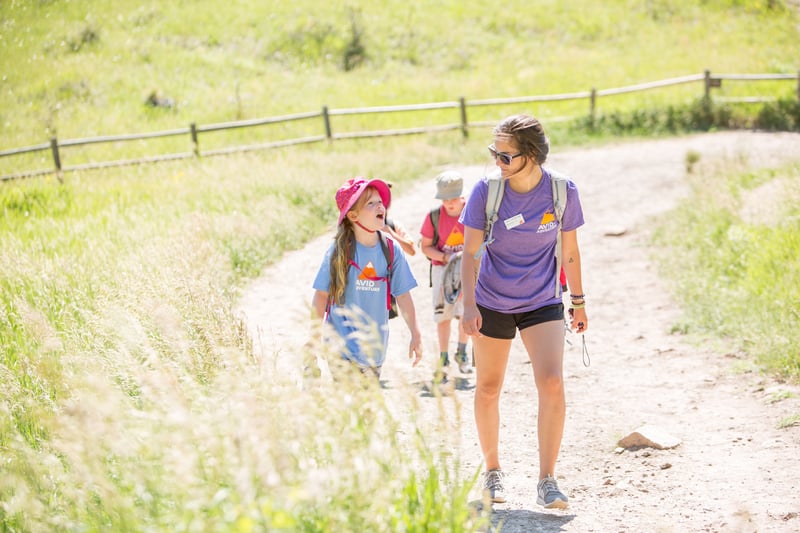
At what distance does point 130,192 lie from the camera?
13180 millimetres

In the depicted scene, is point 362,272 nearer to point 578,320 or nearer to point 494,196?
point 494,196

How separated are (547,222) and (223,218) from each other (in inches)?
295

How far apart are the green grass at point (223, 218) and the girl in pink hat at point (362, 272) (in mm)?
515

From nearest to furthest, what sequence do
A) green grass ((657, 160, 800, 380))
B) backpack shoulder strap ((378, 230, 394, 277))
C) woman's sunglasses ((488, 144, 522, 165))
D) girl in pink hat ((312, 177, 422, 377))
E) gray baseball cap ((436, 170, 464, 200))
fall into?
1. woman's sunglasses ((488, 144, 522, 165))
2. girl in pink hat ((312, 177, 422, 377))
3. backpack shoulder strap ((378, 230, 394, 277))
4. gray baseball cap ((436, 170, 464, 200))
5. green grass ((657, 160, 800, 380))

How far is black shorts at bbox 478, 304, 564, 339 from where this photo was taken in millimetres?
4020

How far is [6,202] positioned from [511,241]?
11.6 m

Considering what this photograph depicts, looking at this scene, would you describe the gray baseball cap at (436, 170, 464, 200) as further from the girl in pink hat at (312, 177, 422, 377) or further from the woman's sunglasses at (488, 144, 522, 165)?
the woman's sunglasses at (488, 144, 522, 165)

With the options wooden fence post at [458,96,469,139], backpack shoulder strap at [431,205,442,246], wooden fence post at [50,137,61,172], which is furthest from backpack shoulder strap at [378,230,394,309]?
wooden fence post at [458,96,469,139]

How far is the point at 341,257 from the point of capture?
14.0ft

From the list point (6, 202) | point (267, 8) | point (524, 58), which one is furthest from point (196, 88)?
point (6, 202)

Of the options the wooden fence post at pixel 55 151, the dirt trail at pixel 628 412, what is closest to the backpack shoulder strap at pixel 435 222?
the dirt trail at pixel 628 412

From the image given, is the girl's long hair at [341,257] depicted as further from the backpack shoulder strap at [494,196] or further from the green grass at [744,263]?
the green grass at [744,263]

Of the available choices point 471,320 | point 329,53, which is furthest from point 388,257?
point 329,53

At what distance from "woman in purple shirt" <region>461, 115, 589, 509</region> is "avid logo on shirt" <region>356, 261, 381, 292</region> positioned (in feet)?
1.73
